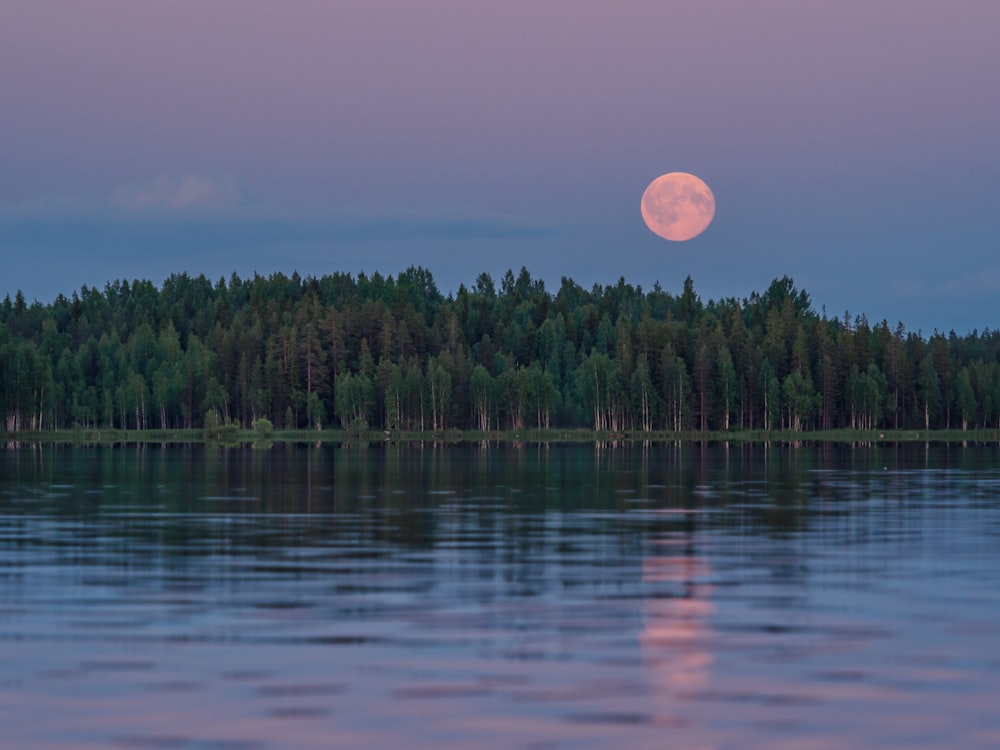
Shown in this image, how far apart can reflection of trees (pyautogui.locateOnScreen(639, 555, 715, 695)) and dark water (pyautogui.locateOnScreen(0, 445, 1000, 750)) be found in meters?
0.09

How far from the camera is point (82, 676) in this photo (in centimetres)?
2155

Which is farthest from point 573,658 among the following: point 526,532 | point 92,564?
point 526,532

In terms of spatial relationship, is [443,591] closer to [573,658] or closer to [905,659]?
[573,658]

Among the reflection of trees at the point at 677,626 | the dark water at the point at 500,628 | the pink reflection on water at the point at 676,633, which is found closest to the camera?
the dark water at the point at 500,628

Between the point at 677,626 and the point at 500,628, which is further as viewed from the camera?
the point at 677,626

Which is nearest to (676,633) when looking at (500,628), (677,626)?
(677,626)

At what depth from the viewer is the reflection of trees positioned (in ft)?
71.1

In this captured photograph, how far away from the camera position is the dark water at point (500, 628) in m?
18.5

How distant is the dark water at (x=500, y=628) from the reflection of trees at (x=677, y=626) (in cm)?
9

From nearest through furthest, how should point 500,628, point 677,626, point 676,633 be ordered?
point 676,633
point 500,628
point 677,626

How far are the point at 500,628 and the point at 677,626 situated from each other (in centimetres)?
315

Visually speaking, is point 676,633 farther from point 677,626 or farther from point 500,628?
point 500,628

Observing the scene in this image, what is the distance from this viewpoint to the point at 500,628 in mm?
25984

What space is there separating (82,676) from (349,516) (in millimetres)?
31718
